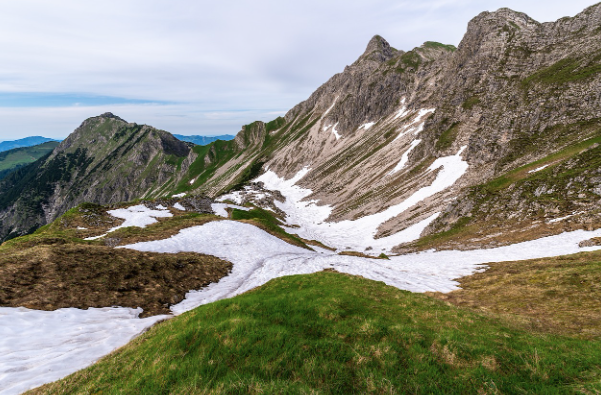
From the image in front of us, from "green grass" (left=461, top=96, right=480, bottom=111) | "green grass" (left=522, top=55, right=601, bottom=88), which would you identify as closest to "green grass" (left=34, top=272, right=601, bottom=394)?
"green grass" (left=522, top=55, right=601, bottom=88)

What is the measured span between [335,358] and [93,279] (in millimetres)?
19338

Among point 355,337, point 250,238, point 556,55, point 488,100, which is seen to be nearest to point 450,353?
point 355,337

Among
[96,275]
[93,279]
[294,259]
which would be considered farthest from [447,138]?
[93,279]

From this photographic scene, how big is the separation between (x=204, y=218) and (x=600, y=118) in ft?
261

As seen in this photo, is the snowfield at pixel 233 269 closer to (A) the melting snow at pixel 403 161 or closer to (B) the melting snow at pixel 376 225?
(B) the melting snow at pixel 376 225

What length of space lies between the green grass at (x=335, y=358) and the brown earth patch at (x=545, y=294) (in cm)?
370

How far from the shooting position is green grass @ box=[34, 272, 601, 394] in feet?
23.7

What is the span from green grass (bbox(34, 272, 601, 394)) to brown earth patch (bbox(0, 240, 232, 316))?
31.4ft

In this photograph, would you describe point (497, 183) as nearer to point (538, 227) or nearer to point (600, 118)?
→ point (538, 227)

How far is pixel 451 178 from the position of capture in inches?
2842

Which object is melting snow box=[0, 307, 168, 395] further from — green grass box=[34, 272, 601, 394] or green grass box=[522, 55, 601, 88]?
green grass box=[522, 55, 601, 88]

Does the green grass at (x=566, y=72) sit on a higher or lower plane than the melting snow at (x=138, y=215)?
higher

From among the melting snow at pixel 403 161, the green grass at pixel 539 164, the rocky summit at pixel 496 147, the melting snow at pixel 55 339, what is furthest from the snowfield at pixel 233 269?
the melting snow at pixel 403 161

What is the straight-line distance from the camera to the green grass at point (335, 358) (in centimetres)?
721
